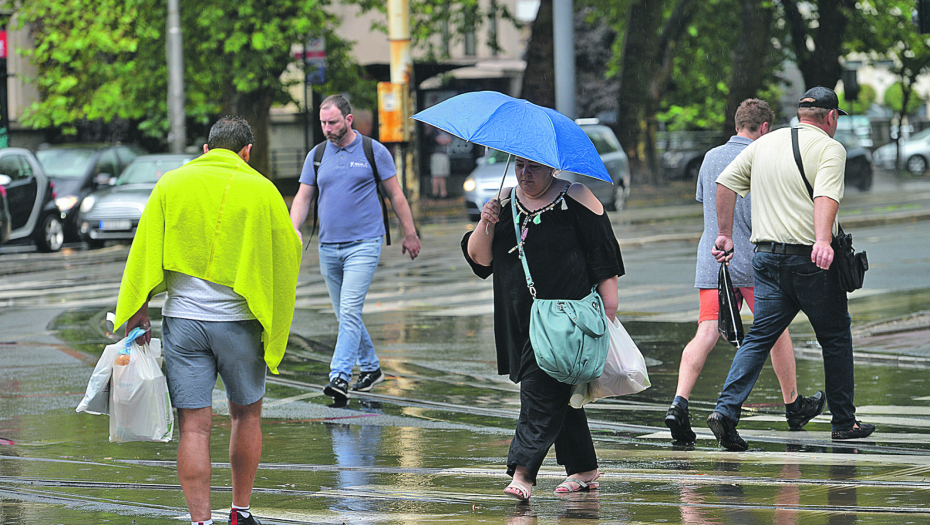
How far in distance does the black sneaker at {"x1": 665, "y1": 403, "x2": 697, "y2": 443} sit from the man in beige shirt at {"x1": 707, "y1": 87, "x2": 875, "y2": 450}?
0.19 metres

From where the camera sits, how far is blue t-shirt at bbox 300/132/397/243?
28.4 feet

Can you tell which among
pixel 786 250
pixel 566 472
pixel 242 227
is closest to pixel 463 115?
pixel 242 227

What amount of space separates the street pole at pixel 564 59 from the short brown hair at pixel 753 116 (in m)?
9.84

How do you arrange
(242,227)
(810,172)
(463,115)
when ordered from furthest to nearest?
(810,172) → (463,115) → (242,227)

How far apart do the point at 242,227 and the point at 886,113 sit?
75.7m

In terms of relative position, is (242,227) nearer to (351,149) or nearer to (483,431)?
(483,431)

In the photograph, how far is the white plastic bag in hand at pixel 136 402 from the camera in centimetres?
491

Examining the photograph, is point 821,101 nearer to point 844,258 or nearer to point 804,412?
point 844,258

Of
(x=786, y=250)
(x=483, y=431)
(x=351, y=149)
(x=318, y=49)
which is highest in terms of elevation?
(x=318, y=49)

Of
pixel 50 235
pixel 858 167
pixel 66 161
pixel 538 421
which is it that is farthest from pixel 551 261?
pixel 858 167

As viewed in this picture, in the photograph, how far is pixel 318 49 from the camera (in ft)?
93.8

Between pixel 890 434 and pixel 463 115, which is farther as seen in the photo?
pixel 890 434

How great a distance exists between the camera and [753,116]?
727cm

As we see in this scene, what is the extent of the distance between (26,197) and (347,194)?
14.2 meters
